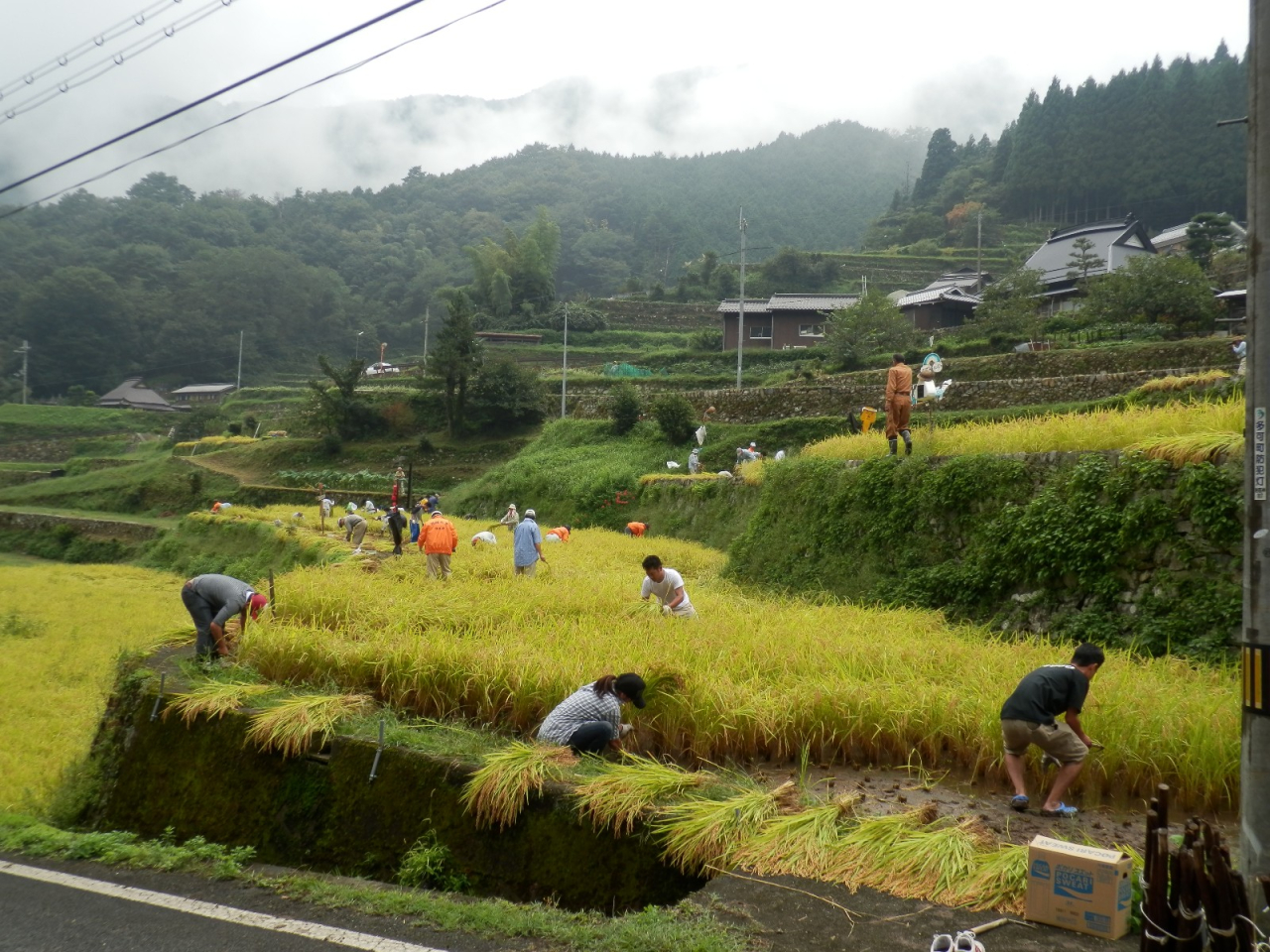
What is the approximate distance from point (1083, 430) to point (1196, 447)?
197 cm

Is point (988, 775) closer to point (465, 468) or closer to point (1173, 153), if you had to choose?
point (465, 468)

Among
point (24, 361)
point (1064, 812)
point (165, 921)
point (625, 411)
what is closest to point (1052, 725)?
point (1064, 812)

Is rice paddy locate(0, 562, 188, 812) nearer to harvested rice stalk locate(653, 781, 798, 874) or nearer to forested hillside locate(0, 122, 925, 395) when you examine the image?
harvested rice stalk locate(653, 781, 798, 874)

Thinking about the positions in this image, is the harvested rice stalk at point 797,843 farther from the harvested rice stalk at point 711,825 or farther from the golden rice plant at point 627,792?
the golden rice plant at point 627,792

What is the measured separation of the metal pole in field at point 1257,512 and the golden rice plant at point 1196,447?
4761mm

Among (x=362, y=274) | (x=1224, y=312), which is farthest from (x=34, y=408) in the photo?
(x=1224, y=312)

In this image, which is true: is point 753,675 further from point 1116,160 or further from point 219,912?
point 1116,160

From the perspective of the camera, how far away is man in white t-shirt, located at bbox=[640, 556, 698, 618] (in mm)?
9609

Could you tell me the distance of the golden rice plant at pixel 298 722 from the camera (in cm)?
655

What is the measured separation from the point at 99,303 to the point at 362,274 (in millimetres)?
30347

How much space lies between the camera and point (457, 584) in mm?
11789

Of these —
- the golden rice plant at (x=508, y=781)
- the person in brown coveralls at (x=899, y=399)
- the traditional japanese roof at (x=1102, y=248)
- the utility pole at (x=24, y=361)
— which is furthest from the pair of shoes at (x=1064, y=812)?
the utility pole at (x=24, y=361)

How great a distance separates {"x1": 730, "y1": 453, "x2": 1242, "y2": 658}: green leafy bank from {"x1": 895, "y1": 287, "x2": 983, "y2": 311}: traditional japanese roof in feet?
120

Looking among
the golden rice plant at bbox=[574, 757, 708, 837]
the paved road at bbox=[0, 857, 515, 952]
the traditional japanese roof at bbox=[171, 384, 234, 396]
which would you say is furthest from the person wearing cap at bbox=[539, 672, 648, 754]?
the traditional japanese roof at bbox=[171, 384, 234, 396]
